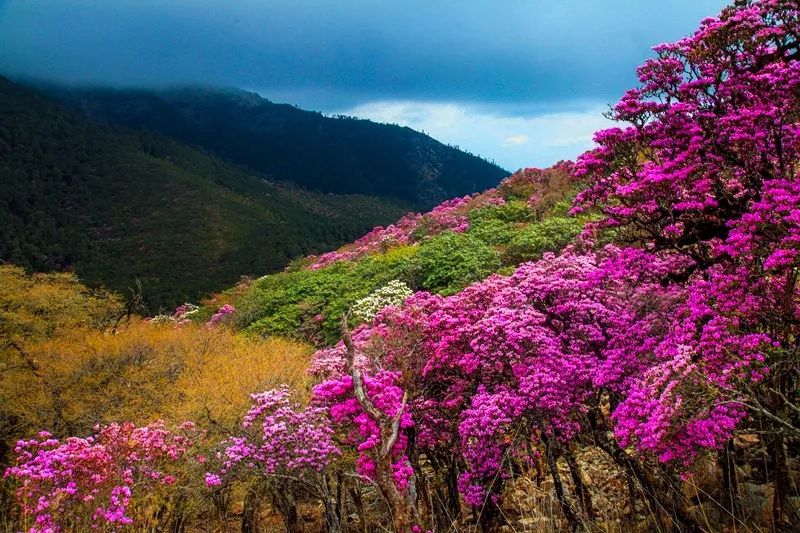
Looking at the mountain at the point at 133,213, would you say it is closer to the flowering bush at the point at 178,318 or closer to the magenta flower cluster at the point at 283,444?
the flowering bush at the point at 178,318

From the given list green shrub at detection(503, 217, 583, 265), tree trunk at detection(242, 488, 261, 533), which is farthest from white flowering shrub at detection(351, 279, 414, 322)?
tree trunk at detection(242, 488, 261, 533)

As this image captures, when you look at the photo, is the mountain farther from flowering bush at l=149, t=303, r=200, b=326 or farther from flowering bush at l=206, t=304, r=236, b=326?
flowering bush at l=206, t=304, r=236, b=326

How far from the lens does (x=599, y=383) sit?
9266mm

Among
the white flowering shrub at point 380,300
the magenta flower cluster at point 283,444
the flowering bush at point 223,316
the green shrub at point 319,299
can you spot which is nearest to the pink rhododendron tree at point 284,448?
the magenta flower cluster at point 283,444

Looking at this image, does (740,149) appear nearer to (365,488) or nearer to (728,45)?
(728,45)

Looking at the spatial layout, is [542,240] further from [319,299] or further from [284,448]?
[284,448]

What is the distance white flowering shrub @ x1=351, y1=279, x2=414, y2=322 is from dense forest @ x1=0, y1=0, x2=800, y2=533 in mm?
3380

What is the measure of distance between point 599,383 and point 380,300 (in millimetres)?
12035

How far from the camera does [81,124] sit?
14112 centimetres

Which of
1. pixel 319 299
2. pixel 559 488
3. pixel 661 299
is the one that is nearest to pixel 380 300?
pixel 319 299

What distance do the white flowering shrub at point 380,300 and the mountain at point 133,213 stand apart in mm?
62853

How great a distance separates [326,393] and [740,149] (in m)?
8.25

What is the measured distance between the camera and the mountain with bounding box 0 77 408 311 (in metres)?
88.9

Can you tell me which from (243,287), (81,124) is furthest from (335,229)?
(243,287)
